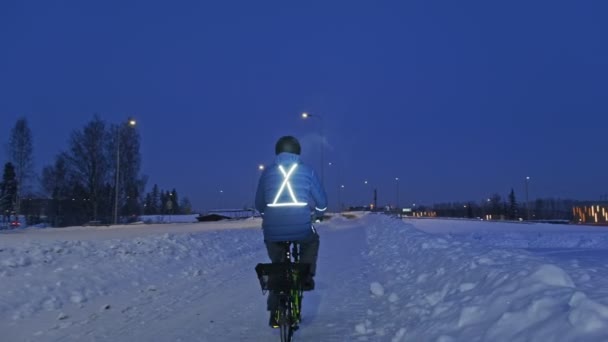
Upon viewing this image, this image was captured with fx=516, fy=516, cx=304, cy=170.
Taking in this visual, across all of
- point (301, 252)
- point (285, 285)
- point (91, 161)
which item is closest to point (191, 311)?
point (301, 252)

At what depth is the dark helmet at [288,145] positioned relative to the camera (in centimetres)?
575

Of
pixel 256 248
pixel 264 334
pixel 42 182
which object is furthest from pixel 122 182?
pixel 264 334

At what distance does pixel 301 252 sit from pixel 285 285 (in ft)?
1.99

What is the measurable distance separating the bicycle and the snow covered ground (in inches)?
17.7

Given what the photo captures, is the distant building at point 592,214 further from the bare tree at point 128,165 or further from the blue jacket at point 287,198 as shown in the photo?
the blue jacket at point 287,198

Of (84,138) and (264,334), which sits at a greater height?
(84,138)

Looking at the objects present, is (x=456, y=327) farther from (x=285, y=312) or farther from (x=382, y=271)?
(x=382, y=271)

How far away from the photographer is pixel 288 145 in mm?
5758

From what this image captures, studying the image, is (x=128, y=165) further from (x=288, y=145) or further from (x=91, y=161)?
(x=288, y=145)

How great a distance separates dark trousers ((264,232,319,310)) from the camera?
5730 millimetres

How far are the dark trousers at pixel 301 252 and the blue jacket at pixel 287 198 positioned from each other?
0.15 meters

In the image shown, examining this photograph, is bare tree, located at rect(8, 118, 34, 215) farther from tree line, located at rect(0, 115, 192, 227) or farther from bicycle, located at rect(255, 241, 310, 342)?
bicycle, located at rect(255, 241, 310, 342)

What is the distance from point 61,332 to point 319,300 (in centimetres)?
378

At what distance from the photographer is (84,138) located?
59.0 metres
